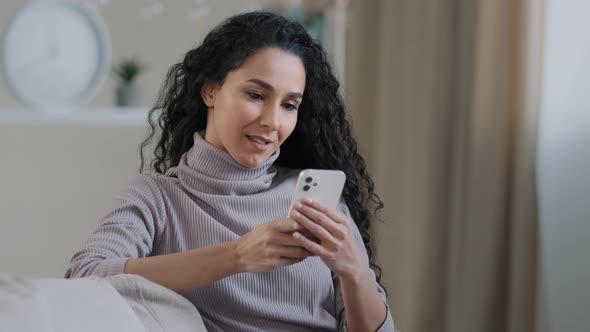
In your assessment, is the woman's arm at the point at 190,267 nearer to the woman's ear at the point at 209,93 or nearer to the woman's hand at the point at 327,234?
the woman's hand at the point at 327,234

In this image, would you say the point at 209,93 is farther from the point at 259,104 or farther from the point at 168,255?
the point at 168,255

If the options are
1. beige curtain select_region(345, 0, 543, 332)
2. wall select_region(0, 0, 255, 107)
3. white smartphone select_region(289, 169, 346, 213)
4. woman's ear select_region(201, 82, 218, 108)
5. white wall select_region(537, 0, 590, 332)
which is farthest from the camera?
wall select_region(0, 0, 255, 107)

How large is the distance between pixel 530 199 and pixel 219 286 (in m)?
1.22

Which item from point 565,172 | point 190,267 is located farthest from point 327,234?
point 565,172

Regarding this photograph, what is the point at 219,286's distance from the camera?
1.48 meters

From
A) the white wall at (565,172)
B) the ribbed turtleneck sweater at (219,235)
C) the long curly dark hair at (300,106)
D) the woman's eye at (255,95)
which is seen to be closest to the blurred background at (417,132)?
the white wall at (565,172)

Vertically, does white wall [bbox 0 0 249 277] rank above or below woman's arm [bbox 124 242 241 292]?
below

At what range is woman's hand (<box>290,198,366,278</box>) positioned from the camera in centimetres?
134

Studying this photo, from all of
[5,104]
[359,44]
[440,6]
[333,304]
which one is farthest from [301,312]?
[5,104]

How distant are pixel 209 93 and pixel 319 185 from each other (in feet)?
1.13

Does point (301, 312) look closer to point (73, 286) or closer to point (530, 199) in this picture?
point (73, 286)

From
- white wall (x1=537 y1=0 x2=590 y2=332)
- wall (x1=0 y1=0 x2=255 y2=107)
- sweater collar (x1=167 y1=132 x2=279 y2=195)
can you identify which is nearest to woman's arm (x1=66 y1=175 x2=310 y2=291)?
sweater collar (x1=167 y1=132 x2=279 y2=195)

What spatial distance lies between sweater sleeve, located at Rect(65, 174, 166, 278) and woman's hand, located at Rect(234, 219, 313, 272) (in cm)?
19

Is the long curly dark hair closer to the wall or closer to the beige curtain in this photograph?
the beige curtain
